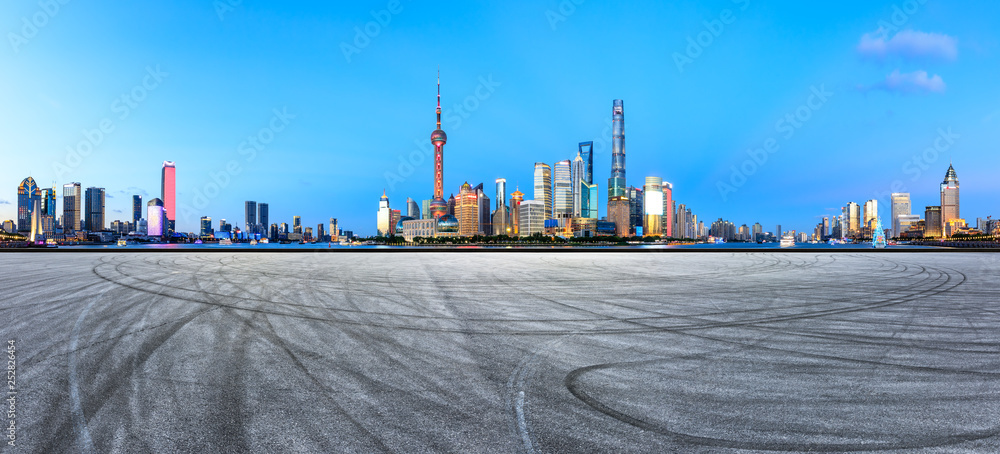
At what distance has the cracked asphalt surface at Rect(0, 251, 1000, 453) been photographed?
189 inches

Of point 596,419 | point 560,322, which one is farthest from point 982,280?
point 596,419

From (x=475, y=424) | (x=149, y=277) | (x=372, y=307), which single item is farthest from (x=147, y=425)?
(x=149, y=277)

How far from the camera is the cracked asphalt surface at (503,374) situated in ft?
15.8

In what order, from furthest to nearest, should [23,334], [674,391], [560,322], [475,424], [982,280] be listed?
[982,280] < [560,322] < [23,334] < [674,391] < [475,424]

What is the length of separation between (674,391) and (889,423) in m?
2.38

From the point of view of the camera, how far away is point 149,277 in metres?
20.9

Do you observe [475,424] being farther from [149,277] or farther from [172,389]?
[149,277]

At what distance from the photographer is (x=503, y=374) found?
6832mm

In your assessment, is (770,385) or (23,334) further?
(23,334)

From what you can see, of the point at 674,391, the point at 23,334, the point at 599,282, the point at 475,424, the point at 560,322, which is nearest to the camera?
the point at 475,424

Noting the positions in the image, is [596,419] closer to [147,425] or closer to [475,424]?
[475,424]

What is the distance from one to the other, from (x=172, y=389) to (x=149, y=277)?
19.1 meters

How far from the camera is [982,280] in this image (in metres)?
20.5

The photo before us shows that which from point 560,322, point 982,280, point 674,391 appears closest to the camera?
point 674,391
